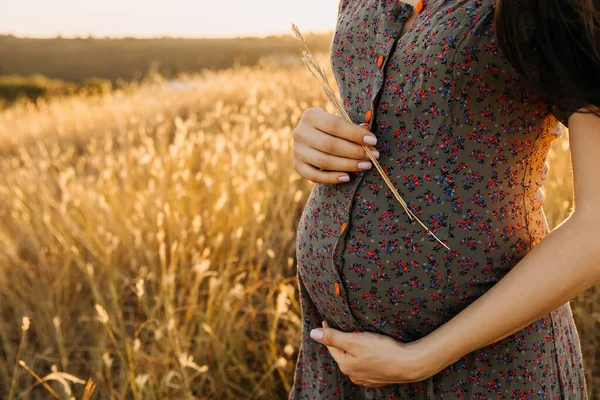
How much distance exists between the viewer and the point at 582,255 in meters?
0.82

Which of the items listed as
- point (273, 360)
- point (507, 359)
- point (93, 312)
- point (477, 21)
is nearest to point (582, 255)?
point (507, 359)

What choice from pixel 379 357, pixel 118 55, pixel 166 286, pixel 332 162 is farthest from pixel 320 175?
pixel 118 55

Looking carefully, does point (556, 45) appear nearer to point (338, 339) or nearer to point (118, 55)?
point (338, 339)

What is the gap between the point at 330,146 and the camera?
1.07 meters

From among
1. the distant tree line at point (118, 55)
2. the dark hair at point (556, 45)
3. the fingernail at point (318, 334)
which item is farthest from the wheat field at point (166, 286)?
the distant tree line at point (118, 55)

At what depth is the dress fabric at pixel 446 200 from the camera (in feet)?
3.08

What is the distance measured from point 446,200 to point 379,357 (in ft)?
1.09

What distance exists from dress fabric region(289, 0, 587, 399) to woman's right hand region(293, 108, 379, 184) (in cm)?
4

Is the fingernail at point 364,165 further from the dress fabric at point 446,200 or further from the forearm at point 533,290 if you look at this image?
the forearm at point 533,290

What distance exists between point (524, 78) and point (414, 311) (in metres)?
0.48

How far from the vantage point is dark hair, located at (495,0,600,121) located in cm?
78

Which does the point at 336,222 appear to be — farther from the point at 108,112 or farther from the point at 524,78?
the point at 108,112

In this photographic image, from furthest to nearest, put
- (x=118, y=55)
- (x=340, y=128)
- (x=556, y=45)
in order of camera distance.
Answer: (x=118, y=55), (x=340, y=128), (x=556, y=45)

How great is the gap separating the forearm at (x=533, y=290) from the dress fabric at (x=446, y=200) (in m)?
0.09
